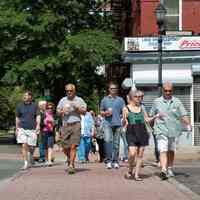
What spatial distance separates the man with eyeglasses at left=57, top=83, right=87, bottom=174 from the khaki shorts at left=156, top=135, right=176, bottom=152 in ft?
6.67

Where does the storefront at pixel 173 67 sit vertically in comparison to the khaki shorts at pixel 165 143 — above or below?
above

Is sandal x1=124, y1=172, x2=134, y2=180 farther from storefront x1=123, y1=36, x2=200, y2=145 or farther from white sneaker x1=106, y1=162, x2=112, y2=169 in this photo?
storefront x1=123, y1=36, x2=200, y2=145

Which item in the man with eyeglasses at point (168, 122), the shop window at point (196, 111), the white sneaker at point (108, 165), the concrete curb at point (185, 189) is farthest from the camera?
the shop window at point (196, 111)

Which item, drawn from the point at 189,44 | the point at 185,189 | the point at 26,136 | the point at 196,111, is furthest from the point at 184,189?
the point at 196,111

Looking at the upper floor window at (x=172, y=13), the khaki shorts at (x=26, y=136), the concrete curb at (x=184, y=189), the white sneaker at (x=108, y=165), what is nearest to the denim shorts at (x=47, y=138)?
the khaki shorts at (x=26, y=136)

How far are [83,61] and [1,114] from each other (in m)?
45.3

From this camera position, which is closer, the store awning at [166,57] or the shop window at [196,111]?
the store awning at [166,57]

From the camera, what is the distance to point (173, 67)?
1287 inches

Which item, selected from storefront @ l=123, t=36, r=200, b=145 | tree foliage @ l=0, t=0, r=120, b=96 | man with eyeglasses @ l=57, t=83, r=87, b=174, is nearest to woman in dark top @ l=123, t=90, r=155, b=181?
man with eyeglasses @ l=57, t=83, r=87, b=174

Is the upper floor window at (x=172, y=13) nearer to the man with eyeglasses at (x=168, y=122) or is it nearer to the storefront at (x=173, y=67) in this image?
the storefront at (x=173, y=67)

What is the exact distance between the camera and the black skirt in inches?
579

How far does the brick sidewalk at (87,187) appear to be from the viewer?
11820 mm

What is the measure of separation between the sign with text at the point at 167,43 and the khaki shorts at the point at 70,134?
16.1 m

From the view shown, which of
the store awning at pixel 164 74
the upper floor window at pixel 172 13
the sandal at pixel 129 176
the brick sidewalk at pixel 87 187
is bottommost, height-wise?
the brick sidewalk at pixel 87 187
